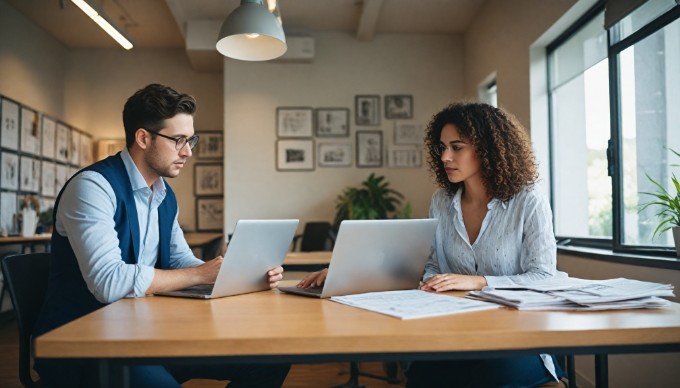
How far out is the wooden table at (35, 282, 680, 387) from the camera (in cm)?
96

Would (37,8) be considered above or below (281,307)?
above

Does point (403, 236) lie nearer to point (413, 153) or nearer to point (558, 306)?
point (558, 306)

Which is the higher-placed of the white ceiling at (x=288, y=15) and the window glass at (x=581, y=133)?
the white ceiling at (x=288, y=15)

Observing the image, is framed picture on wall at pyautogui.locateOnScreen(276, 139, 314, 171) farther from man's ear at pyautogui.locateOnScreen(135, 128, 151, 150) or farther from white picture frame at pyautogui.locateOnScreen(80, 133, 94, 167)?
man's ear at pyautogui.locateOnScreen(135, 128, 151, 150)

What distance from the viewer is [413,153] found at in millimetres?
6844

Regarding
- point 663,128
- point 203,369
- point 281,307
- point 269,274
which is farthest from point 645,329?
point 663,128

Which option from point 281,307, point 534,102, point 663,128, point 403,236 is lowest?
point 281,307

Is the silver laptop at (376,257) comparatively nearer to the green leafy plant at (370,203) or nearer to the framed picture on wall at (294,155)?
the green leafy plant at (370,203)

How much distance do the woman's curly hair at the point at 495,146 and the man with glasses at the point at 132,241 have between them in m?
0.86

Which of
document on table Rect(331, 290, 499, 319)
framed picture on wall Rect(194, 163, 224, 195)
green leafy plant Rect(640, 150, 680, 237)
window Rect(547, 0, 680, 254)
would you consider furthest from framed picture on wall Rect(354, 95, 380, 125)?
document on table Rect(331, 290, 499, 319)

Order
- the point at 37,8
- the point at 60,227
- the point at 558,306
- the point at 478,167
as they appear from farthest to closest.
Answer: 1. the point at 37,8
2. the point at 478,167
3. the point at 60,227
4. the point at 558,306

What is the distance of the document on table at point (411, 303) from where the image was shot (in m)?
1.18

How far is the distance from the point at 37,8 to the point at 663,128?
6.03 metres

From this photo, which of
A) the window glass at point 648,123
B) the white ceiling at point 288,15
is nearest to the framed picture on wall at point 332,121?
the white ceiling at point 288,15
